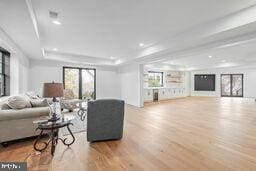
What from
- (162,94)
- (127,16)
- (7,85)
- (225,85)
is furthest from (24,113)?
(225,85)

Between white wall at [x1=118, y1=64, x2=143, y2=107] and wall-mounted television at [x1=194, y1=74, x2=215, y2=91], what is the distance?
7209mm

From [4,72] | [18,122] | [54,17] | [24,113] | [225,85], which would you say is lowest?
[18,122]

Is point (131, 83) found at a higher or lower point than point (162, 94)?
higher

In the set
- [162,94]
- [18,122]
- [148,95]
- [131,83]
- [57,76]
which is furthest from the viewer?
[162,94]

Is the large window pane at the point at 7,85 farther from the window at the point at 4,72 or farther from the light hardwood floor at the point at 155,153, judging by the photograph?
the light hardwood floor at the point at 155,153

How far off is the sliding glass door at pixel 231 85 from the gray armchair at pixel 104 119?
11759 millimetres

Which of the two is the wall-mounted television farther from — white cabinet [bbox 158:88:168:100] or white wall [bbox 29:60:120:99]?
white wall [bbox 29:60:120:99]

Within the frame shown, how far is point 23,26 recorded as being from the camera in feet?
9.68

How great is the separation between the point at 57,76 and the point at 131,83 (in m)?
4.06

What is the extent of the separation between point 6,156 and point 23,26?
2.56m

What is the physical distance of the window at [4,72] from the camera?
14.2 ft

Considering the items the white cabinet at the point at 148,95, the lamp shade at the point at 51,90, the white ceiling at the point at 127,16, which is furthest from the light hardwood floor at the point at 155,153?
the white cabinet at the point at 148,95

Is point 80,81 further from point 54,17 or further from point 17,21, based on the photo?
point 17,21

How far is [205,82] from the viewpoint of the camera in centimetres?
1192
